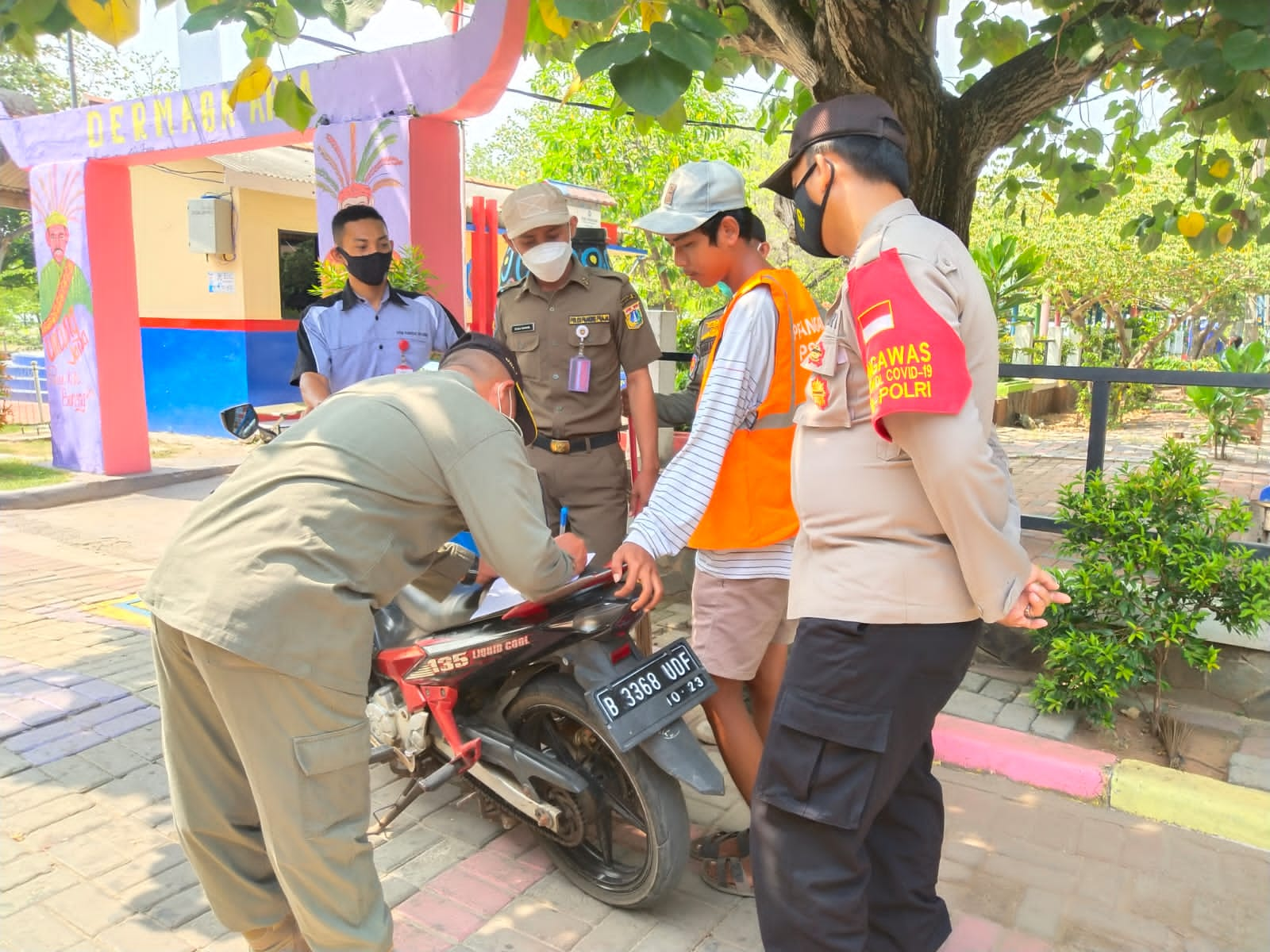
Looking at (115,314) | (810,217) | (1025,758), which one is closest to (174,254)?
(115,314)

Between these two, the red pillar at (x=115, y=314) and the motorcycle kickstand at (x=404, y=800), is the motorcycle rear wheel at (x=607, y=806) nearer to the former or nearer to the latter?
the motorcycle kickstand at (x=404, y=800)

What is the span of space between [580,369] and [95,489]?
22.1 ft

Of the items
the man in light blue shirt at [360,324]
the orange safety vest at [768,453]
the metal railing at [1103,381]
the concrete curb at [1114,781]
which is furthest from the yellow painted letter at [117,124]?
the concrete curb at [1114,781]

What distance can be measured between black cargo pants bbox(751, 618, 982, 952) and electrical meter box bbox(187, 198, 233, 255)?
444 inches

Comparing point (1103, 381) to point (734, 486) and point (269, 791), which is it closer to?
point (734, 486)

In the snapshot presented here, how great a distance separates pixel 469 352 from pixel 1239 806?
2704mm

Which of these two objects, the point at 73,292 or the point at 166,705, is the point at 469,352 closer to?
the point at 166,705

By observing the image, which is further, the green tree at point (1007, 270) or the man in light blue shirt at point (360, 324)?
the green tree at point (1007, 270)

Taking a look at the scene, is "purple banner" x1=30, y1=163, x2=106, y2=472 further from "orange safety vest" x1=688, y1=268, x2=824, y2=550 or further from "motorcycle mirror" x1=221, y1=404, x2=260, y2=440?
"orange safety vest" x1=688, y1=268, x2=824, y2=550

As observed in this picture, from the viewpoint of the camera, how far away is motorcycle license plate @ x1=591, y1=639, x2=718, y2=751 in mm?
2371

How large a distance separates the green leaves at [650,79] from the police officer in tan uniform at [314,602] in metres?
0.90

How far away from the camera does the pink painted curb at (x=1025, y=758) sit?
317cm

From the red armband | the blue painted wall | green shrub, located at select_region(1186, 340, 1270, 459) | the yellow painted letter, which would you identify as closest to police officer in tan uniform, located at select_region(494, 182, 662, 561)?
the red armband

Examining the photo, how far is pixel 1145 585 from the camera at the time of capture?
3.46 metres
